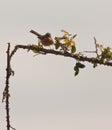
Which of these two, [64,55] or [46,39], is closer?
[64,55]

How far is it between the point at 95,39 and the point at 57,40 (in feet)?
2.03

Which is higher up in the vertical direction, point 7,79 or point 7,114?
point 7,79

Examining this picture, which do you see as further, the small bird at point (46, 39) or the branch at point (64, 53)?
the small bird at point (46, 39)

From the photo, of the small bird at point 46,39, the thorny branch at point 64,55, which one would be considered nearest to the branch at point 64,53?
the thorny branch at point 64,55

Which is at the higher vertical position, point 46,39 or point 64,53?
point 46,39

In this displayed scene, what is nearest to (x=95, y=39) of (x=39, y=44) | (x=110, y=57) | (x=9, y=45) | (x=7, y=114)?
(x=110, y=57)

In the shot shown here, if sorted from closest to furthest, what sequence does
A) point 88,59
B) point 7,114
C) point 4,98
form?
1. point 7,114
2. point 4,98
3. point 88,59

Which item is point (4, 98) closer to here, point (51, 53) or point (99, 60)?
point (51, 53)

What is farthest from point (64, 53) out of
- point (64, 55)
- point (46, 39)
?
point (46, 39)

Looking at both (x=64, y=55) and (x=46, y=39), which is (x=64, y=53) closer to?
(x=64, y=55)

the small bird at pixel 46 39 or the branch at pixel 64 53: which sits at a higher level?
the small bird at pixel 46 39

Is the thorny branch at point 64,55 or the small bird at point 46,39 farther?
the small bird at point 46,39

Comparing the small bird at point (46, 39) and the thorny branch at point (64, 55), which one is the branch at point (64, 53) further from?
the small bird at point (46, 39)

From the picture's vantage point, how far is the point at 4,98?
554 centimetres
